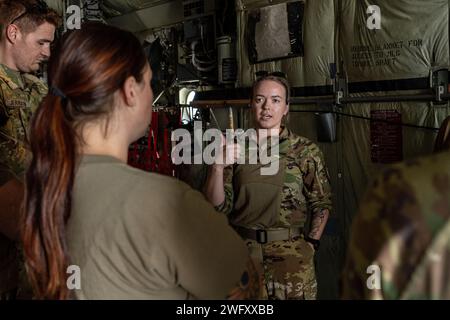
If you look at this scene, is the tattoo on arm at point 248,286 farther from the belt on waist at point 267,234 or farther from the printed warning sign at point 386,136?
the printed warning sign at point 386,136

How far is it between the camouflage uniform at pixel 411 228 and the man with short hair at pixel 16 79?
1494mm

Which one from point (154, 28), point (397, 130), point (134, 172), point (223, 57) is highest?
point (154, 28)

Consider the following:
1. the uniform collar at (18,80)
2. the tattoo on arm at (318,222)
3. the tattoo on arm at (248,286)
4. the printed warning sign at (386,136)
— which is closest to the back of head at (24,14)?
the uniform collar at (18,80)

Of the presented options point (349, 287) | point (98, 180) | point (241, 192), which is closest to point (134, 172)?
point (98, 180)

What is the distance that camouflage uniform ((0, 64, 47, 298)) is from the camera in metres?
1.77

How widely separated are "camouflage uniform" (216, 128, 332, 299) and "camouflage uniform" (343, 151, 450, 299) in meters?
1.70

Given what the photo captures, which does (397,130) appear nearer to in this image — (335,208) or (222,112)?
(335,208)

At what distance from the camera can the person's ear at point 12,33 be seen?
192cm

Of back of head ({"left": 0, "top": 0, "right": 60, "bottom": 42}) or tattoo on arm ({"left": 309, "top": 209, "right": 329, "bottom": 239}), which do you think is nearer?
back of head ({"left": 0, "top": 0, "right": 60, "bottom": 42})

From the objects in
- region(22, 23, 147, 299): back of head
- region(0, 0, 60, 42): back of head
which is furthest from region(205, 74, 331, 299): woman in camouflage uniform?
region(22, 23, 147, 299): back of head

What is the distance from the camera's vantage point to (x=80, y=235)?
94 centimetres

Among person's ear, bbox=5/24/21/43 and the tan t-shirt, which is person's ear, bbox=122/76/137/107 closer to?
the tan t-shirt

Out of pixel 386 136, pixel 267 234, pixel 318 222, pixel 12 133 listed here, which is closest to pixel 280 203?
pixel 267 234

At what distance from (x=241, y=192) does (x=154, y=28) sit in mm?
3793
